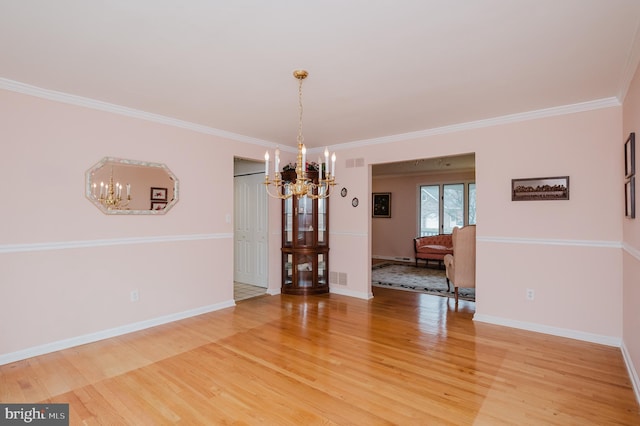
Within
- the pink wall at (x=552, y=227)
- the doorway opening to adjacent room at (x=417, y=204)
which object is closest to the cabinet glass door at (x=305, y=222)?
the pink wall at (x=552, y=227)

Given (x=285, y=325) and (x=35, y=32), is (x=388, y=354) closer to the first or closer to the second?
(x=285, y=325)

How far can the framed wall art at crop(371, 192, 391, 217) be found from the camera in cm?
977

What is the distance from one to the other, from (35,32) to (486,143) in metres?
4.45

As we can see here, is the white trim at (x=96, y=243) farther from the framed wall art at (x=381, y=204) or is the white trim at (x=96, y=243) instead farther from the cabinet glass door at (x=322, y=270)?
the framed wall art at (x=381, y=204)

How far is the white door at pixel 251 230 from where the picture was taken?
5.68 metres

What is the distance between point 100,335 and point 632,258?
16.7ft

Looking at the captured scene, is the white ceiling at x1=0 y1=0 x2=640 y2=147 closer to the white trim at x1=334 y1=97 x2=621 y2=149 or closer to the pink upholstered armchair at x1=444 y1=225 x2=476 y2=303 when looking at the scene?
the white trim at x1=334 y1=97 x2=621 y2=149

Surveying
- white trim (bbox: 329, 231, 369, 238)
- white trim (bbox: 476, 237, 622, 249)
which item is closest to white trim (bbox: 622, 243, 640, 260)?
white trim (bbox: 476, 237, 622, 249)

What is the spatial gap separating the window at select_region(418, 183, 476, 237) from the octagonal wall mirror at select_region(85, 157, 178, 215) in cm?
694

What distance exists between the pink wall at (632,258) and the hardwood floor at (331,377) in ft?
0.89

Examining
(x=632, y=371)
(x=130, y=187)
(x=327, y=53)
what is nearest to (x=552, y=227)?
(x=632, y=371)

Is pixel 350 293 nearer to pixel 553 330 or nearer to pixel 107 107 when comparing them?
pixel 553 330

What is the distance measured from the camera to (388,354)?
311 centimetres

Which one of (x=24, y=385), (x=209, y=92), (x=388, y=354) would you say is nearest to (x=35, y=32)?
(x=209, y=92)
